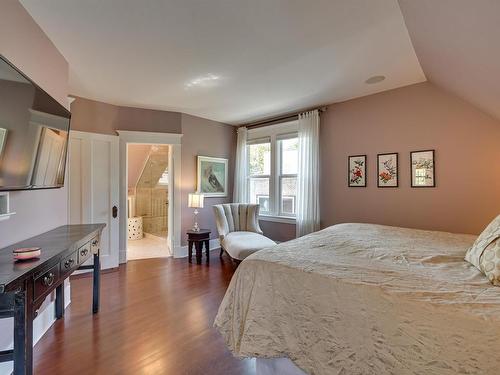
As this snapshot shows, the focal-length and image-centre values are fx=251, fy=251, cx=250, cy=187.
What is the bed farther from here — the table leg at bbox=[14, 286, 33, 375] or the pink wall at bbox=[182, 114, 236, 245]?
the pink wall at bbox=[182, 114, 236, 245]

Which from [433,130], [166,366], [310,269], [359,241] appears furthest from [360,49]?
[166,366]

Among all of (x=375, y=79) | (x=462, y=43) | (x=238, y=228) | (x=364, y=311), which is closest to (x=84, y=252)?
(x=364, y=311)

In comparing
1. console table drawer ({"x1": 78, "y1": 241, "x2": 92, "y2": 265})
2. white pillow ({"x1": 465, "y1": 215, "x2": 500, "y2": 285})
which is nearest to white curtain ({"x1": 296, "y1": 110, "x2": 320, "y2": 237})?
white pillow ({"x1": 465, "y1": 215, "x2": 500, "y2": 285})

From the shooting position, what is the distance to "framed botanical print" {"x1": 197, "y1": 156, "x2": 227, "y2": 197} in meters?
4.79

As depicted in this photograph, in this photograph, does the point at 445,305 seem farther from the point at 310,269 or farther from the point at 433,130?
the point at 433,130

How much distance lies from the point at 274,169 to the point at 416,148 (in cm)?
231

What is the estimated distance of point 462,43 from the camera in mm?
1894

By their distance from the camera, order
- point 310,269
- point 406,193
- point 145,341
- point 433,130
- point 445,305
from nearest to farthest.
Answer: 1. point 445,305
2. point 310,269
3. point 145,341
4. point 433,130
5. point 406,193

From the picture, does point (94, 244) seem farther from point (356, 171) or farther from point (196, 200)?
point (356, 171)

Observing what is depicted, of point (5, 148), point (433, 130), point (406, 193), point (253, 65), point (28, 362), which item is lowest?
point (28, 362)

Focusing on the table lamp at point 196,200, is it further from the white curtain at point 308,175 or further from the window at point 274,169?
the white curtain at point 308,175

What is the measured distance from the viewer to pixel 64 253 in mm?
1640

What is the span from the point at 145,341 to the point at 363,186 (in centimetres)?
330

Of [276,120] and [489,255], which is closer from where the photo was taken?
[489,255]
